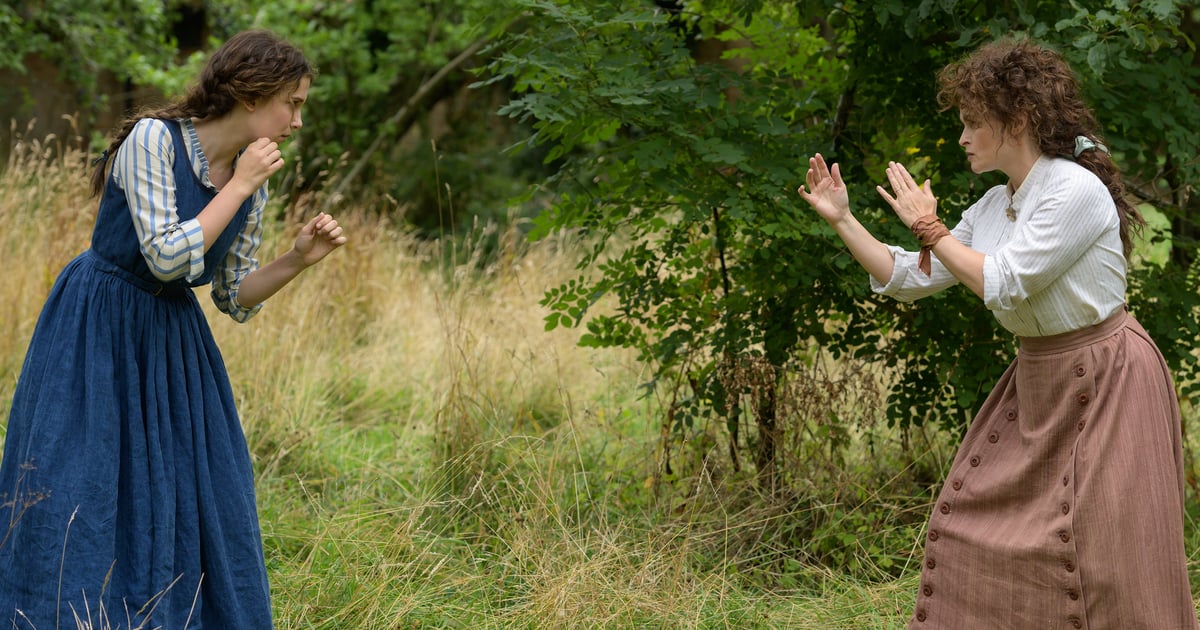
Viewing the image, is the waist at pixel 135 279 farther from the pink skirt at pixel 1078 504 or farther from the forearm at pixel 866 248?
the pink skirt at pixel 1078 504

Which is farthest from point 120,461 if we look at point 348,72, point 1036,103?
point 348,72

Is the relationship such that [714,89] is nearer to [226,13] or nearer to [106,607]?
[106,607]

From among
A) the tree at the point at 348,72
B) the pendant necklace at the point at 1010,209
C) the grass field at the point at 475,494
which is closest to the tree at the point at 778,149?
the grass field at the point at 475,494

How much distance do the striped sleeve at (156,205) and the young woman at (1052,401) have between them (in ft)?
4.73

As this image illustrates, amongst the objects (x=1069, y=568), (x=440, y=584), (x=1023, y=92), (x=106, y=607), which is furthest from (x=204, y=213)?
(x=1069, y=568)

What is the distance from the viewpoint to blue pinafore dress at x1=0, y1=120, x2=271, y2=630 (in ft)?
8.63

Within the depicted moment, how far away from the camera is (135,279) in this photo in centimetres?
274

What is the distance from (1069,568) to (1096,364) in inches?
17.1

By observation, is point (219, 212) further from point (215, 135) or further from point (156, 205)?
point (215, 135)

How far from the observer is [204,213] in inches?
103

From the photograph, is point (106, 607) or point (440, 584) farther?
point (440, 584)

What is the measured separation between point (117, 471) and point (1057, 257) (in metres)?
2.05

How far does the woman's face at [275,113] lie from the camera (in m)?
2.77

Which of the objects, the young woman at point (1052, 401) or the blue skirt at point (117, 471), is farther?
the blue skirt at point (117, 471)
